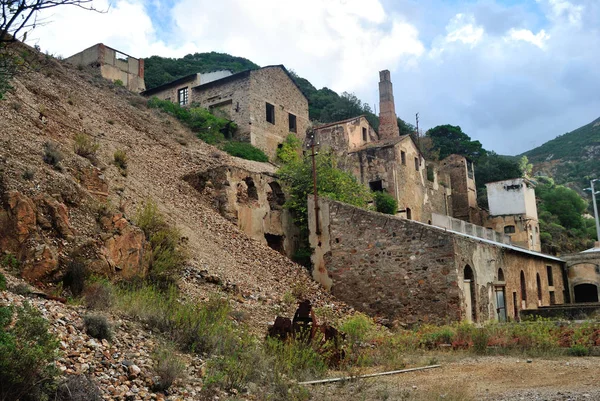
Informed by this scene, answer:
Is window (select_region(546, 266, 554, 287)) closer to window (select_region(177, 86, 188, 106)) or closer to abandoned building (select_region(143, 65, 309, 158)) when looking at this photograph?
abandoned building (select_region(143, 65, 309, 158))

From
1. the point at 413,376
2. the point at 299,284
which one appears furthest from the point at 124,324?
the point at 299,284

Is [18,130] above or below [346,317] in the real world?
above

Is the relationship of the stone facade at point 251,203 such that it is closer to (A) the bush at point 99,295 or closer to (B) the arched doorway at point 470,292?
(B) the arched doorway at point 470,292

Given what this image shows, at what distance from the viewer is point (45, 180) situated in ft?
38.8

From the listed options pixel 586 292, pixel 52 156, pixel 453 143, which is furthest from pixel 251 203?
pixel 453 143

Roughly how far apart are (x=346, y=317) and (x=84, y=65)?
21830mm

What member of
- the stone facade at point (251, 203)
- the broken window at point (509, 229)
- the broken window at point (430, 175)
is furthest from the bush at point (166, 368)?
the broken window at point (509, 229)

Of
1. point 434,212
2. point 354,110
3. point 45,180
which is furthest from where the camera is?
point 354,110

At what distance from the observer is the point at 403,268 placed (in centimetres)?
1836

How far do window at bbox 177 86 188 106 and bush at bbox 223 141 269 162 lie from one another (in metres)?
6.65

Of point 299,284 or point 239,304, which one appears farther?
point 299,284

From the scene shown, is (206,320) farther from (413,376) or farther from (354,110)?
(354,110)

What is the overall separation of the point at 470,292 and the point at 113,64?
22942 millimetres

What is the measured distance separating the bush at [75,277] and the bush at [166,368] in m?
3.14
